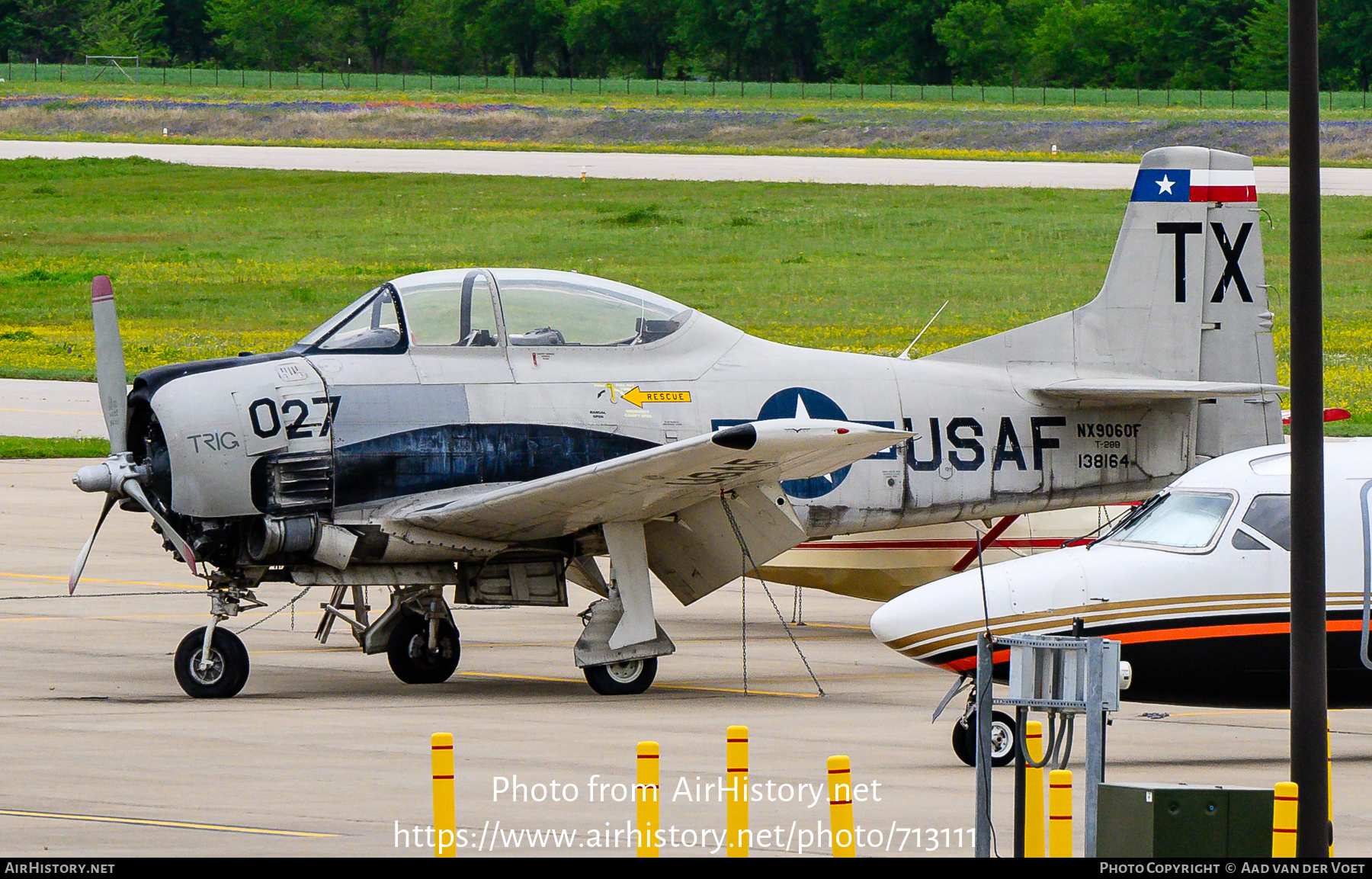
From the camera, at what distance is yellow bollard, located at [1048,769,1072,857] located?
8.52 metres

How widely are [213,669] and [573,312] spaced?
12.9 feet

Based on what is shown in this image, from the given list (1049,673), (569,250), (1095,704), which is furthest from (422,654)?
(569,250)

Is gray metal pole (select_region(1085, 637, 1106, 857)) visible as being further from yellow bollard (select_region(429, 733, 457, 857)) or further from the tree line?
the tree line

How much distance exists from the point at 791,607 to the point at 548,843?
12.0 m

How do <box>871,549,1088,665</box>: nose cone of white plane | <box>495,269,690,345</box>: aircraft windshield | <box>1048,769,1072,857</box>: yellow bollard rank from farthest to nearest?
<box>495,269,690,345</box>: aircraft windshield
<box>871,549,1088,665</box>: nose cone of white plane
<box>1048,769,1072,857</box>: yellow bollard

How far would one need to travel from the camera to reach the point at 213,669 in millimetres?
15148

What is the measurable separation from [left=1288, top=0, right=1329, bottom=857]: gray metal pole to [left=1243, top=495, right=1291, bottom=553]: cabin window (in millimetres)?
Result: 4051

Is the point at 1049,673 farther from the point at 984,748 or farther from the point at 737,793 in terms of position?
the point at 737,793

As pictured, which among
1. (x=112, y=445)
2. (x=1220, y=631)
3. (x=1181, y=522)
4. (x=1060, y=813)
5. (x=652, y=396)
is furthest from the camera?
(x=652, y=396)

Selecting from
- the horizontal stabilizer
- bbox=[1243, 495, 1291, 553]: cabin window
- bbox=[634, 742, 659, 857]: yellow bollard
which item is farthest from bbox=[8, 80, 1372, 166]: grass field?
bbox=[634, 742, 659, 857]: yellow bollard

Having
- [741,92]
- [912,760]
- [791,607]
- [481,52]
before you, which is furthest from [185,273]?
[481,52]

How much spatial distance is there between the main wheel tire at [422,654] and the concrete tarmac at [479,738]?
0.18 m

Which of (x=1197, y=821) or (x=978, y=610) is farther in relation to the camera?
(x=978, y=610)


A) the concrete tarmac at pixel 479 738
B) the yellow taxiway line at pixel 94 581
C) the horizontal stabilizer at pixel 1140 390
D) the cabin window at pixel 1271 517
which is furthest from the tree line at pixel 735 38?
the cabin window at pixel 1271 517
